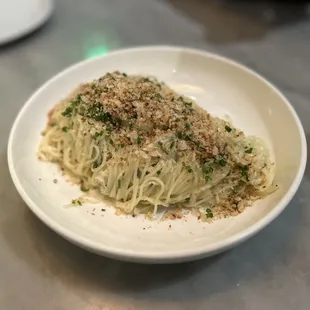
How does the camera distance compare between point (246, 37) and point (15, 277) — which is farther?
point (246, 37)

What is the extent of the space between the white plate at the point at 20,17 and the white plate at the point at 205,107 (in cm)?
41

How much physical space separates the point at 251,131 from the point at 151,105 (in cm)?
30

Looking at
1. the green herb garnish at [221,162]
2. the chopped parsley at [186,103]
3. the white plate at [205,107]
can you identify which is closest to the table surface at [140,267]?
the white plate at [205,107]

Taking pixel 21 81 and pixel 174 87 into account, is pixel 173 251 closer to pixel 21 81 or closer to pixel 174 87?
pixel 174 87

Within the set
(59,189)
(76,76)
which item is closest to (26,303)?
(59,189)

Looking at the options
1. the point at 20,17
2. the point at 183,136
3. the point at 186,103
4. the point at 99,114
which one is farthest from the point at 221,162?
the point at 20,17

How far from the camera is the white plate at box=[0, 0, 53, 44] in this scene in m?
1.65

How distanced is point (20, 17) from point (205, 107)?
77 cm

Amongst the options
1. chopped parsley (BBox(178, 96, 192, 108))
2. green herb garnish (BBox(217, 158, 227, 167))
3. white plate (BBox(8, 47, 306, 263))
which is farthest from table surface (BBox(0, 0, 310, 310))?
chopped parsley (BBox(178, 96, 192, 108))

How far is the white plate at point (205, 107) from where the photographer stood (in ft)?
3.14

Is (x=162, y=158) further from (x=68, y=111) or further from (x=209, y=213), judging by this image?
(x=68, y=111)

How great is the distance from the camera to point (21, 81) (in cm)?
161

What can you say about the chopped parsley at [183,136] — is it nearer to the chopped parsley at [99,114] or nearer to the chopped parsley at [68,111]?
the chopped parsley at [99,114]

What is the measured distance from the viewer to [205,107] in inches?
55.1
